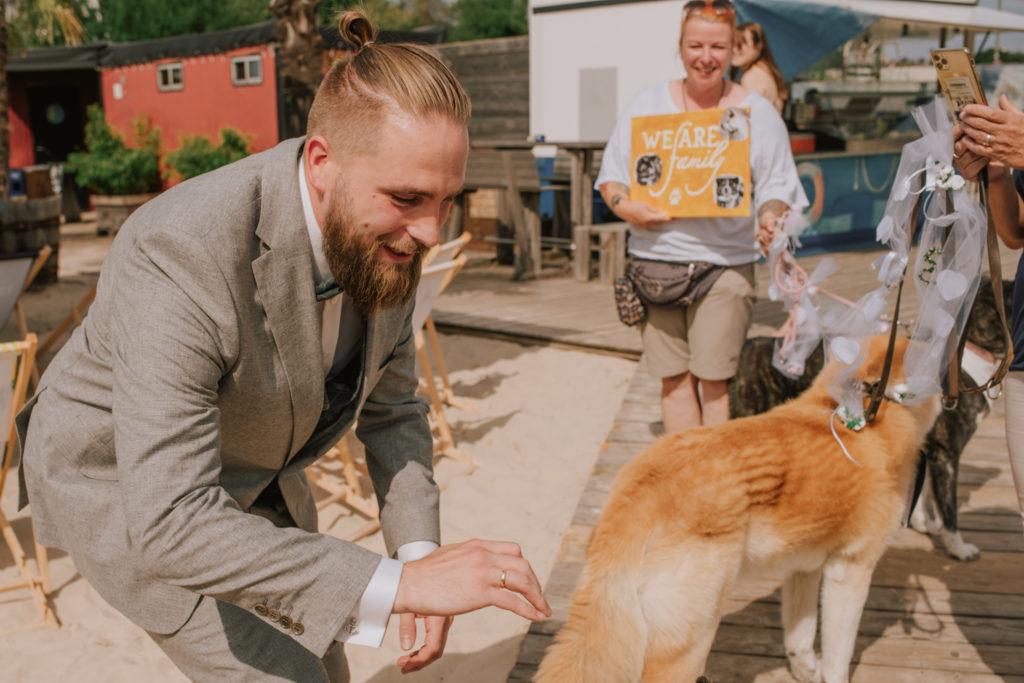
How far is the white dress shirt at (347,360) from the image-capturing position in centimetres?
142

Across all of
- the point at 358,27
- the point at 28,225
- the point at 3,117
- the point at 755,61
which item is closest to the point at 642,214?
the point at 358,27

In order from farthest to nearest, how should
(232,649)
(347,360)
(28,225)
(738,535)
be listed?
(28,225)
(738,535)
(347,360)
(232,649)

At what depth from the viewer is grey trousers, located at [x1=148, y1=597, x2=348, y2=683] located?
1.69 m

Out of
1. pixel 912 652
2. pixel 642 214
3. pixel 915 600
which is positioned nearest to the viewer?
pixel 912 652

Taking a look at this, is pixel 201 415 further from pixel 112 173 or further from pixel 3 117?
pixel 112 173

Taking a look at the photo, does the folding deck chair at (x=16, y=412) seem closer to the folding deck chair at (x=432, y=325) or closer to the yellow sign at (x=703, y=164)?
the folding deck chair at (x=432, y=325)

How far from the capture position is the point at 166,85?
1936 centimetres


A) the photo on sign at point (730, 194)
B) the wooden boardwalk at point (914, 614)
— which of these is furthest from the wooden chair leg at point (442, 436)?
the photo on sign at point (730, 194)

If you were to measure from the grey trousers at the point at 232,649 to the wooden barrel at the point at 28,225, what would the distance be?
28.6 feet

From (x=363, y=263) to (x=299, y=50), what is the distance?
6978 mm

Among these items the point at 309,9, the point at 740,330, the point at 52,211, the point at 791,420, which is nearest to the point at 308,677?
the point at 791,420

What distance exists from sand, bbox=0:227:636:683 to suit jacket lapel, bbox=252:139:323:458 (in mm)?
1973

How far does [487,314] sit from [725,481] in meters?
6.55

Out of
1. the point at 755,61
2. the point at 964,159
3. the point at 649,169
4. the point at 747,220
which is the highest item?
the point at 755,61
